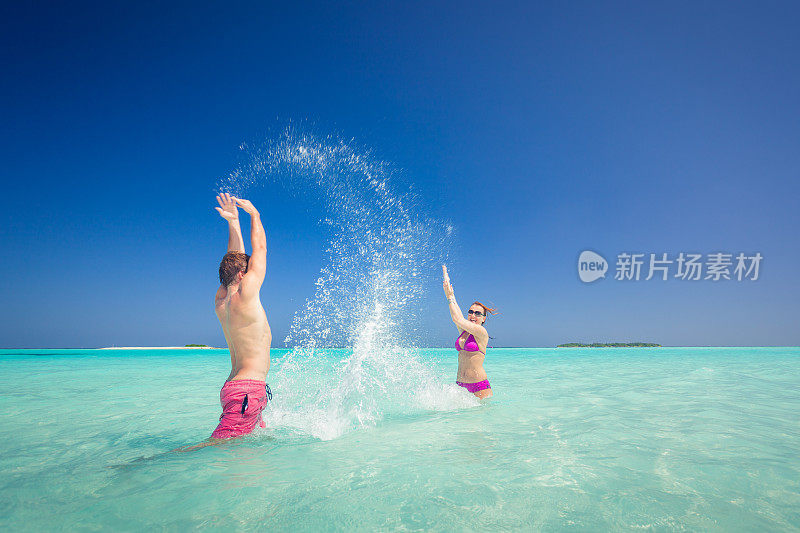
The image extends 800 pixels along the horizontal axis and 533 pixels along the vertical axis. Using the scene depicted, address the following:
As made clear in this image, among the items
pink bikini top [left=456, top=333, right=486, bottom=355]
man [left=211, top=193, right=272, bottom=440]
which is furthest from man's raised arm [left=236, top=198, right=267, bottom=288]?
pink bikini top [left=456, top=333, right=486, bottom=355]

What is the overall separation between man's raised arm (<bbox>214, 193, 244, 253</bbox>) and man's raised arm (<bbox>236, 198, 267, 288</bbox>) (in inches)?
32.1

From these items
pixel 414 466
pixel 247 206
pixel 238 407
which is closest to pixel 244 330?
pixel 238 407

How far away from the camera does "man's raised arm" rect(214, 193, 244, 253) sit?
5578 mm

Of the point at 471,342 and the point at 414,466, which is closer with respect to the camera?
the point at 414,466

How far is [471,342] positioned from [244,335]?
15.1 ft

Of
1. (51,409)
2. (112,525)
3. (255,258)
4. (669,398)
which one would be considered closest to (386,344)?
(255,258)

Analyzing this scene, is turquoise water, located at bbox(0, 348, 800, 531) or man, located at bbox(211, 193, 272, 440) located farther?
man, located at bbox(211, 193, 272, 440)

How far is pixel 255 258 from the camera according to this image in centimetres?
481

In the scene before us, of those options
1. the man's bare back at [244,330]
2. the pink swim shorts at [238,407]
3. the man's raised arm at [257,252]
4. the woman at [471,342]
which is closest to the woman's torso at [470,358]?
the woman at [471,342]

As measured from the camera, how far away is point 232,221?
5.62 m

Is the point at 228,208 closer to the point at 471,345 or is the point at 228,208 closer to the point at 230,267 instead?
the point at 230,267

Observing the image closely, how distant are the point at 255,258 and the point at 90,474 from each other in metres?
3.01

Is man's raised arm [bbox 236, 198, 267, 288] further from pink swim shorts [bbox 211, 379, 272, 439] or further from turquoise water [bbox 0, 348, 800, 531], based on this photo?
turquoise water [bbox 0, 348, 800, 531]

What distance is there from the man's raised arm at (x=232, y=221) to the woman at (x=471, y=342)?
3887mm
